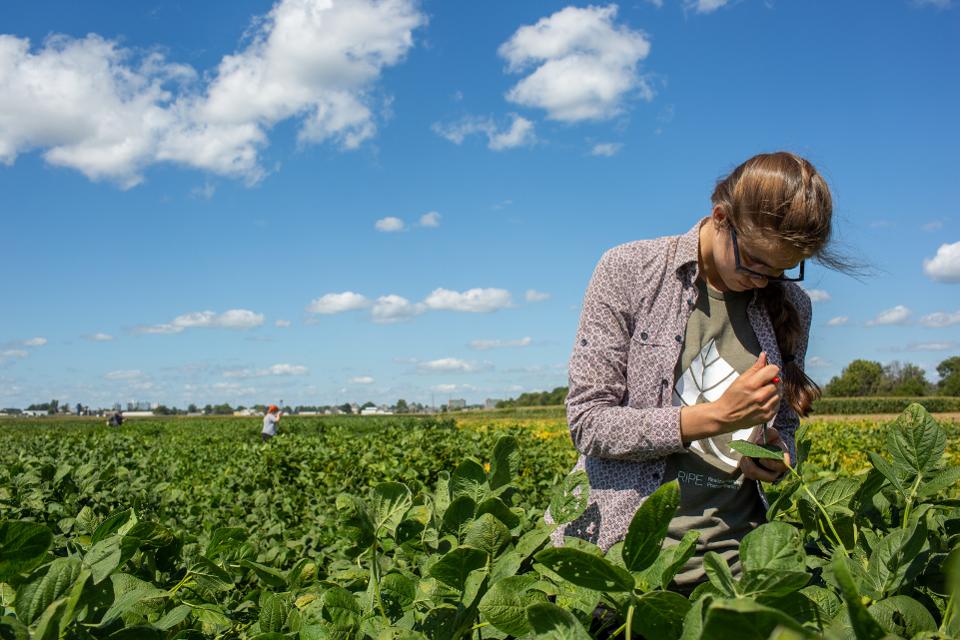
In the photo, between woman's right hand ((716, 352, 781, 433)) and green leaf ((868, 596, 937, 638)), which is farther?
woman's right hand ((716, 352, 781, 433))

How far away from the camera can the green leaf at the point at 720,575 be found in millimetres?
627

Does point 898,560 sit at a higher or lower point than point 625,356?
lower

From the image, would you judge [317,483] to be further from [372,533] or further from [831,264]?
[372,533]

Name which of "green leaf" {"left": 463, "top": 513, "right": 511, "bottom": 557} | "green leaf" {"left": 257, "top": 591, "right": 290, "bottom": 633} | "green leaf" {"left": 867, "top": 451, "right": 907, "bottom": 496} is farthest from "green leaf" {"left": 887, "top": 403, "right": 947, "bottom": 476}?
"green leaf" {"left": 257, "top": 591, "right": 290, "bottom": 633}

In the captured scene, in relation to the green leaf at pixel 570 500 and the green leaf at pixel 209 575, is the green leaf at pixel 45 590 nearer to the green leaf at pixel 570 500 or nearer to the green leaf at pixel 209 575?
the green leaf at pixel 209 575

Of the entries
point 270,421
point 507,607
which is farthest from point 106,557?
point 270,421

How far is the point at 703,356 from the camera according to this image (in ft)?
6.54

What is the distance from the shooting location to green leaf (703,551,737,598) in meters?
0.63

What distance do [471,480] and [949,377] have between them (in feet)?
286

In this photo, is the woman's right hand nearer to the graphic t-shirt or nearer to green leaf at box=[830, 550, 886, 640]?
the graphic t-shirt

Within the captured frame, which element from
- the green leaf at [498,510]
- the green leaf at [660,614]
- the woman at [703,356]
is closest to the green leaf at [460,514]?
the green leaf at [498,510]

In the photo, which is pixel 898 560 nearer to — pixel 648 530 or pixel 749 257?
pixel 648 530

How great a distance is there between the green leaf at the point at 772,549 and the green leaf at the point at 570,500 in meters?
0.25

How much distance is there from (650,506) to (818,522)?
0.48m
